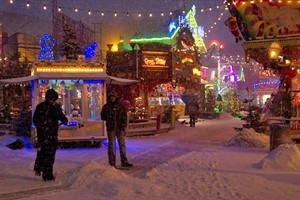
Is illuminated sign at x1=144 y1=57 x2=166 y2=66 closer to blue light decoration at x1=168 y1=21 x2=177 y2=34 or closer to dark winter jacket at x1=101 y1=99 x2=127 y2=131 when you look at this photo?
blue light decoration at x1=168 y1=21 x2=177 y2=34

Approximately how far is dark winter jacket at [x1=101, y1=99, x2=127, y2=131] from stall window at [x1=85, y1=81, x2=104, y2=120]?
4.73 metres

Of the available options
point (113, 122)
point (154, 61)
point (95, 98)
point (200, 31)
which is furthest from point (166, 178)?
point (200, 31)

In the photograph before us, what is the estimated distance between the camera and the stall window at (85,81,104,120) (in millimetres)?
13492

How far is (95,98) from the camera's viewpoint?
44.9 feet

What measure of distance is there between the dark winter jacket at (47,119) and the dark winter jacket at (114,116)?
4.69 feet

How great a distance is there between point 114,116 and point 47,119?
177cm

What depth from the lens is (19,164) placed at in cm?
906

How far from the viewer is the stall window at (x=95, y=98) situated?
13.5 metres

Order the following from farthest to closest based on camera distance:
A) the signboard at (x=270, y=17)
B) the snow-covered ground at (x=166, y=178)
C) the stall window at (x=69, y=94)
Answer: the stall window at (x=69, y=94) → the signboard at (x=270, y=17) → the snow-covered ground at (x=166, y=178)

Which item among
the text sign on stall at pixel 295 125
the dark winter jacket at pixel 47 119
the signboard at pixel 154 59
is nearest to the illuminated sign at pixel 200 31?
the signboard at pixel 154 59

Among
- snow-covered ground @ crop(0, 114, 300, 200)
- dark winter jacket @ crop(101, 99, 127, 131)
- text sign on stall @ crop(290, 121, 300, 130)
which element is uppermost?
dark winter jacket @ crop(101, 99, 127, 131)

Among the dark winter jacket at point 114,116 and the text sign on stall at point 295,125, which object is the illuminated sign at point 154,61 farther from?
the dark winter jacket at point 114,116

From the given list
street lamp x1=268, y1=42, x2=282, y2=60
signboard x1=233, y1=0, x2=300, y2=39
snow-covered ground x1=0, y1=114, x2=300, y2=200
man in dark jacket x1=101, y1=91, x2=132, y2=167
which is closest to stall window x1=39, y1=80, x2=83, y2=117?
snow-covered ground x1=0, y1=114, x2=300, y2=200

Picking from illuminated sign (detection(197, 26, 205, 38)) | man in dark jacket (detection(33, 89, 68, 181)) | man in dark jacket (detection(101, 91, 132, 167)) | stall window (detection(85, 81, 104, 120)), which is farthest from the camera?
illuminated sign (detection(197, 26, 205, 38))
